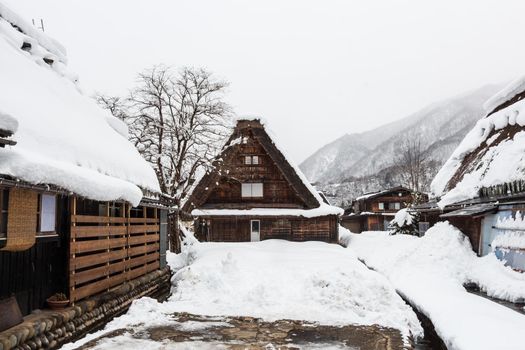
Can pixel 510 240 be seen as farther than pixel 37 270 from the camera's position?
Yes

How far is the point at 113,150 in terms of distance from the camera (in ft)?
38.0

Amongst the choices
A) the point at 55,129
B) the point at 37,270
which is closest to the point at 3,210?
the point at 37,270

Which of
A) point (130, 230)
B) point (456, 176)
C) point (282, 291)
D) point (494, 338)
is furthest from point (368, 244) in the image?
point (494, 338)

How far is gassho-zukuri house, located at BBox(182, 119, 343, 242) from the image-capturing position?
23531mm

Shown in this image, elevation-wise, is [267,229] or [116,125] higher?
[116,125]

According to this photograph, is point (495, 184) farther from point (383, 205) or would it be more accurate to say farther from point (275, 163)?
point (383, 205)

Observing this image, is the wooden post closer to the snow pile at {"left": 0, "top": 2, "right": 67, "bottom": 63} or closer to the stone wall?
the stone wall

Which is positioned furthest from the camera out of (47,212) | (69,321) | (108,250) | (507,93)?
(507,93)

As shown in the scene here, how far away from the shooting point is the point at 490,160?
13.5 metres

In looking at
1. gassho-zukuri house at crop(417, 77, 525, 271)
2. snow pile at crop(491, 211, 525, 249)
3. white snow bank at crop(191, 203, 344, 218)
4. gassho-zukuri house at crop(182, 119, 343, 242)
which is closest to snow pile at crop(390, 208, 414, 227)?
gassho-zukuri house at crop(182, 119, 343, 242)

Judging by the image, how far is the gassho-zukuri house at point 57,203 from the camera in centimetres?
639

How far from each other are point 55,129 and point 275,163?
1608cm

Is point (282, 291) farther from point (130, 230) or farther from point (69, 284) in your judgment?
point (69, 284)

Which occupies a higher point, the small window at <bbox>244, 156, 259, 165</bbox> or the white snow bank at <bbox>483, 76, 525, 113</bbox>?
the white snow bank at <bbox>483, 76, 525, 113</bbox>
